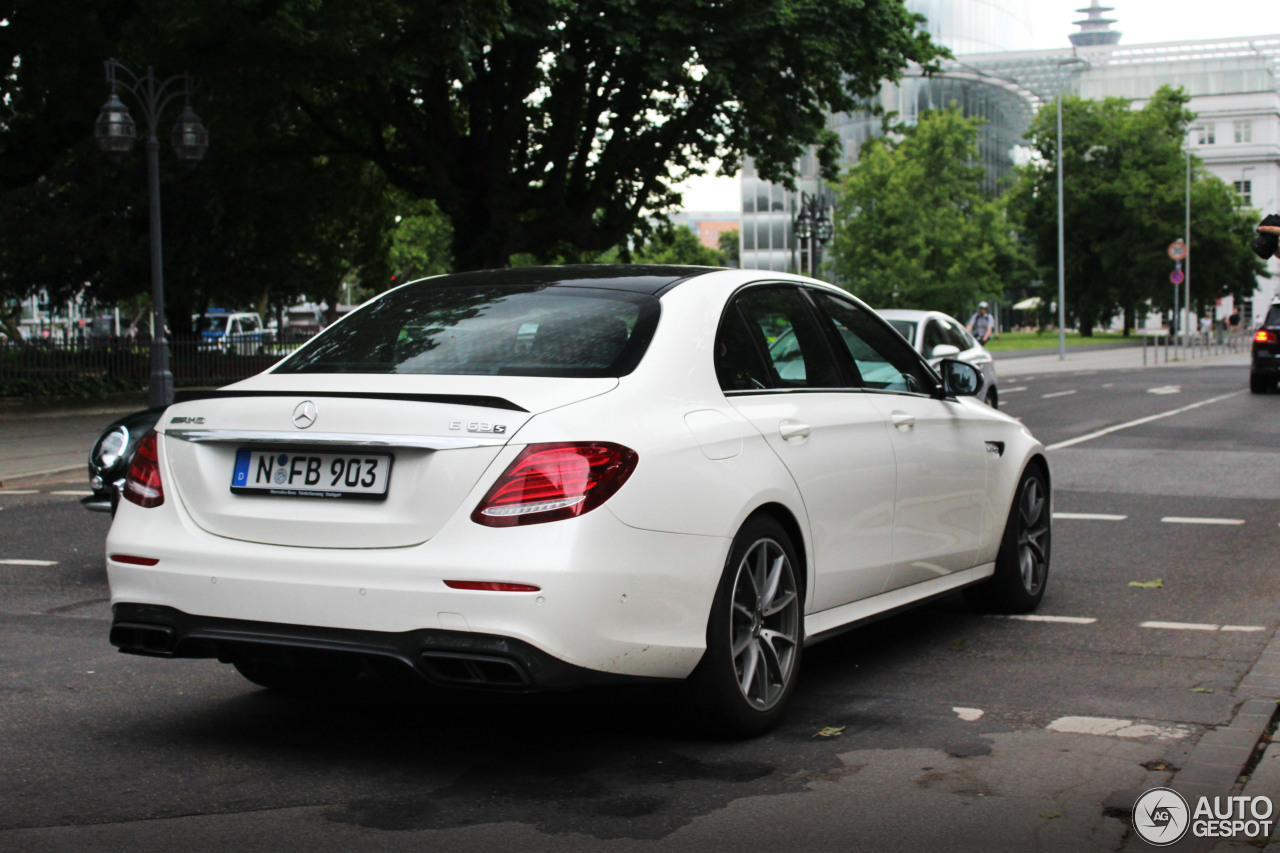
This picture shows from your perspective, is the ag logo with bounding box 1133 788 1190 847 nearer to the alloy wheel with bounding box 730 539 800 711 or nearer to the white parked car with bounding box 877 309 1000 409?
the alloy wheel with bounding box 730 539 800 711

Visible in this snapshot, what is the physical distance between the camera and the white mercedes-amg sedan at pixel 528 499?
4168 millimetres

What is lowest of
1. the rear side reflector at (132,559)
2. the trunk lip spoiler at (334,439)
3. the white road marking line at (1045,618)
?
the white road marking line at (1045,618)

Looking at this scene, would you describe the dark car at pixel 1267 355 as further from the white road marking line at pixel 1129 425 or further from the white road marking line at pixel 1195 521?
the white road marking line at pixel 1195 521

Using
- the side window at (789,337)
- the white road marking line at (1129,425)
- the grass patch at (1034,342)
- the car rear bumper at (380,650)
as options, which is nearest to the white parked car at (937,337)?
the white road marking line at (1129,425)

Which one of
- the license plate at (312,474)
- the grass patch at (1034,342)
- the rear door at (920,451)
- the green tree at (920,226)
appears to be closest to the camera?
the license plate at (312,474)

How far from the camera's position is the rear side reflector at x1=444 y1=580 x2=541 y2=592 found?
4.09 metres

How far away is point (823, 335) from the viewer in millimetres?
5734

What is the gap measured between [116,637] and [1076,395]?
25918mm

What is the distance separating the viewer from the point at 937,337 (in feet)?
56.9

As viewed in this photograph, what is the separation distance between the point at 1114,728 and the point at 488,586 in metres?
2.26

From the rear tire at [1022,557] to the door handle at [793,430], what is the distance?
210cm

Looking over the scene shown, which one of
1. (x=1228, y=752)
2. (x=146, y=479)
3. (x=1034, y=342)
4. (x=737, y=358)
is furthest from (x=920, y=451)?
(x=1034, y=342)

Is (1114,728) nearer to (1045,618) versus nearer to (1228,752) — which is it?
(1228,752)

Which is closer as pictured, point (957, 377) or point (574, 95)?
point (957, 377)
